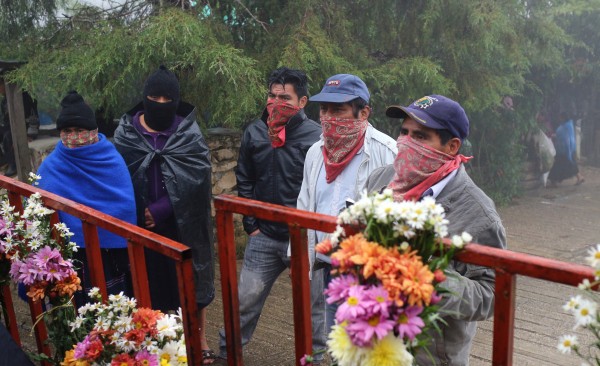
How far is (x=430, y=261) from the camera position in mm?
1718

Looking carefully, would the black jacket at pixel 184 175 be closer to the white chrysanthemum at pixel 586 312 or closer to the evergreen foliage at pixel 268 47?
the evergreen foliage at pixel 268 47

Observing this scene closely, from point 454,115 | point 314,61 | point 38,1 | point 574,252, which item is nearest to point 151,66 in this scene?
point 314,61

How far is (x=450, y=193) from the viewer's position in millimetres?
2379

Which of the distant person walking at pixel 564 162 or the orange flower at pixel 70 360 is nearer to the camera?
the orange flower at pixel 70 360

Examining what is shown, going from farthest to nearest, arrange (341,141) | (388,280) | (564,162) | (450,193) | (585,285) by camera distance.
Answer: (564,162)
(341,141)
(450,193)
(388,280)
(585,285)

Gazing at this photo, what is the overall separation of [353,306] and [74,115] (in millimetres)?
2784

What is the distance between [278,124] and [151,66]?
2.33 m

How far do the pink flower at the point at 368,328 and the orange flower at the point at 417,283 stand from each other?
3.0 inches

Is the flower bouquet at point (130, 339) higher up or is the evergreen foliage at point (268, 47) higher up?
the evergreen foliage at point (268, 47)

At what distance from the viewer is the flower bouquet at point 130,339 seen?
8.13 feet

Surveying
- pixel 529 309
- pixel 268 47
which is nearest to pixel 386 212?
pixel 529 309

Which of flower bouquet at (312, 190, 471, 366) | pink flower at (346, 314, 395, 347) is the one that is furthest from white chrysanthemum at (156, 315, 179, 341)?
pink flower at (346, 314, 395, 347)

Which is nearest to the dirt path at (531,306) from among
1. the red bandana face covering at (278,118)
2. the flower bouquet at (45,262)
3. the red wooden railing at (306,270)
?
the red bandana face covering at (278,118)

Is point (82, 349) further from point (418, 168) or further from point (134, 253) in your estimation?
point (418, 168)
